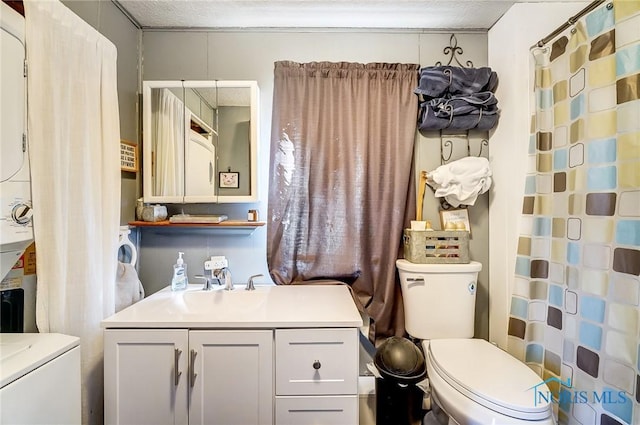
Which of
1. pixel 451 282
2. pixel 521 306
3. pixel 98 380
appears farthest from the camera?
pixel 451 282

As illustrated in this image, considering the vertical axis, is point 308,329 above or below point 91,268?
below

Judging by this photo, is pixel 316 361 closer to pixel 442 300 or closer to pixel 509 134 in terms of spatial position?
pixel 442 300

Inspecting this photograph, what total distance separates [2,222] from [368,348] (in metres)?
A: 1.68

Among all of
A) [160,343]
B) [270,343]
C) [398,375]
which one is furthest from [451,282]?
[160,343]

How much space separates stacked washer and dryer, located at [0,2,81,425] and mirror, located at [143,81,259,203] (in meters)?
0.68

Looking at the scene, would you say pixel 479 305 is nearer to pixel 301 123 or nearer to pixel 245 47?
pixel 301 123

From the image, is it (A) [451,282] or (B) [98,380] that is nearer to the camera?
(B) [98,380]

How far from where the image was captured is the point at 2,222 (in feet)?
2.84

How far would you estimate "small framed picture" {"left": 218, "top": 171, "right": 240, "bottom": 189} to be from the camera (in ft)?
5.42

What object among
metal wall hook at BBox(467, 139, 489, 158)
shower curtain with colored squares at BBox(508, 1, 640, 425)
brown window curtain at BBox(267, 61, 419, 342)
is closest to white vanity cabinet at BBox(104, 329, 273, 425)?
brown window curtain at BBox(267, 61, 419, 342)


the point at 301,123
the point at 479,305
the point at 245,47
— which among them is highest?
the point at 245,47

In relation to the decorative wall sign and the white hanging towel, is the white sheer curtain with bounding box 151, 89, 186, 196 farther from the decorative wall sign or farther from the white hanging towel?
the white hanging towel

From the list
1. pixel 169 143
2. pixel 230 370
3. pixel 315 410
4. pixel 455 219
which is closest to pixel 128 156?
pixel 169 143

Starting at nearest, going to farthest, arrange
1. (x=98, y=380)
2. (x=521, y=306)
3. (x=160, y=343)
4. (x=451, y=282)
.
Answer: (x=160, y=343)
(x=98, y=380)
(x=521, y=306)
(x=451, y=282)
